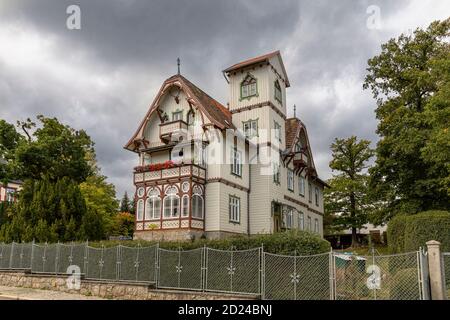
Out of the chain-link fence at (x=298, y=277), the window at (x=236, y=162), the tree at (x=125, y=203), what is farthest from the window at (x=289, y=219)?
the tree at (x=125, y=203)

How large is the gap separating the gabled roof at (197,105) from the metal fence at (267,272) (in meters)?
11.5

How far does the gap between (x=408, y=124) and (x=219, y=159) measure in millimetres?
12192

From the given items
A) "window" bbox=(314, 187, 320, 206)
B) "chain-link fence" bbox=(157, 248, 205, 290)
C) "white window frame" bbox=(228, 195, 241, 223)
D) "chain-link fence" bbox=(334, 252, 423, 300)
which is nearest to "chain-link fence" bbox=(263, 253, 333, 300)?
"chain-link fence" bbox=(334, 252, 423, 300)

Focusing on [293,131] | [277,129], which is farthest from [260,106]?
[293,131]

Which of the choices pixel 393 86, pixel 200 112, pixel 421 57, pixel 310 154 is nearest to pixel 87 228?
pixel 200 112

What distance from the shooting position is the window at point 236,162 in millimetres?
27353

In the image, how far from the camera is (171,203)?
25344 mm

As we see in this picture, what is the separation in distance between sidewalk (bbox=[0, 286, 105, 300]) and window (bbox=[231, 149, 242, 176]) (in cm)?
1296

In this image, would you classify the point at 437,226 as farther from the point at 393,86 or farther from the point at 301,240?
the point at 393,86

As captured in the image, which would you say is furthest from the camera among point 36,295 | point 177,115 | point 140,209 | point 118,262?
point 177,115

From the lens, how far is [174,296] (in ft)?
47.6

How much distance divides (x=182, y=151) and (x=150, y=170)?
2466mm

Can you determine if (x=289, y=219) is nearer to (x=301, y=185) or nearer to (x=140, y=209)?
(x=301, y=185)
